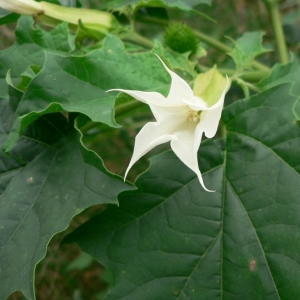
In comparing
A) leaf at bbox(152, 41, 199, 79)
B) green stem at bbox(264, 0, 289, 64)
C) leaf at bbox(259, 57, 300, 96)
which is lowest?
green stem at bbox(264, 0, 289, 64)

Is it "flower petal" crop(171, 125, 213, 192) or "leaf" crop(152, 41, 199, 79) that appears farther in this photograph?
"leaf" crop(152, 41, 199, 79)

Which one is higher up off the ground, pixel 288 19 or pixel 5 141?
pixel 5 141

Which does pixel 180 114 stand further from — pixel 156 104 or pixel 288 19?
pixel 288 19

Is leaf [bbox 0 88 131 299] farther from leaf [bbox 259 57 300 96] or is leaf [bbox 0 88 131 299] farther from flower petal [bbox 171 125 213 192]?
leaf [bbox 259 57 300 96]

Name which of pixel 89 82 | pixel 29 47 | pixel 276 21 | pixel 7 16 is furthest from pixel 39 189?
pixel 276 21

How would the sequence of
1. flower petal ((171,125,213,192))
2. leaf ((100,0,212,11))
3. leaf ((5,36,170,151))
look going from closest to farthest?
flower petal ((171,125,213,192)) < leaf ((5,36,170,151)) < leaf ((100,0,212,11))

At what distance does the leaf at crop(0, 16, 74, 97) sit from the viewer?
90 cm

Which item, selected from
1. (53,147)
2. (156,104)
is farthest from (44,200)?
(156,104)

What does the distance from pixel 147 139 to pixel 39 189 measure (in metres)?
0.21

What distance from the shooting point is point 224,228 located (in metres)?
0.77

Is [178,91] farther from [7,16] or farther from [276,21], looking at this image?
[276,21]

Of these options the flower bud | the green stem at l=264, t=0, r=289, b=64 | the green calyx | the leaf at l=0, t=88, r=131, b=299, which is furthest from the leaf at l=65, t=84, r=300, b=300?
the green stem at l=264, t=0, r=289, b=64

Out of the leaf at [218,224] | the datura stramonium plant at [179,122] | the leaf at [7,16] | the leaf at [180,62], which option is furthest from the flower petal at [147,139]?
the leaf at [7,16]

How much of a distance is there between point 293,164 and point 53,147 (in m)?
0.37
